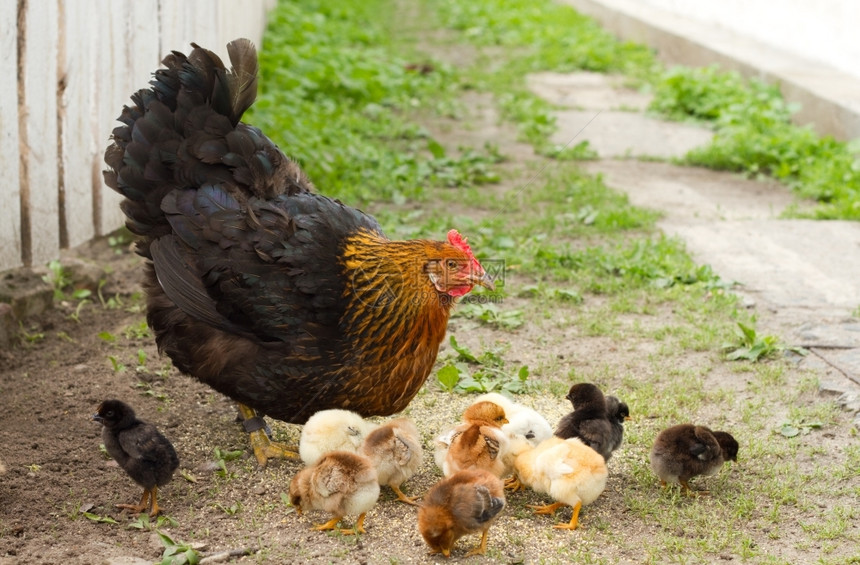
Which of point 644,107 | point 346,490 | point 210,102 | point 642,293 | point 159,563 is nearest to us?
point 159,563

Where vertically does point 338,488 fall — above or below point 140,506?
above

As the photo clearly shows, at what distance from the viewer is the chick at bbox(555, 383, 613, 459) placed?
4336 millimetres

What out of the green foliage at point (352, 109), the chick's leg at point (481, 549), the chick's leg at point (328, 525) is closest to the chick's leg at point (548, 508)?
the chick's leg at point (481, 549)

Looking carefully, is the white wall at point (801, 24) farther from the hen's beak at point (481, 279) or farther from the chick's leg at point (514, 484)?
the chick's leg at point (514, 484)

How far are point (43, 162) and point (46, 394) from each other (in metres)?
1.40

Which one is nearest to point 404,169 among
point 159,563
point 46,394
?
point 46,394

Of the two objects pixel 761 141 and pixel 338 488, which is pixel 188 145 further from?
pixel 761 141

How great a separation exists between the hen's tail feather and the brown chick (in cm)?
155

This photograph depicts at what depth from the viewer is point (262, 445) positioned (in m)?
4.71

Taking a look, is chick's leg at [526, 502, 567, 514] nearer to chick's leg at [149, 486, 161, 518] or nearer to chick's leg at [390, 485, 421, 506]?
chick's leg at [390, 485, 421, 506]

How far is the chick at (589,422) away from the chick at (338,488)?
1.00m

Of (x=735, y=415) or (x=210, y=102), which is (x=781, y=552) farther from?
(x=210, y=102)

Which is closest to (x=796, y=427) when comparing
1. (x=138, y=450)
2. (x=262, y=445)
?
(x=262, y=445)

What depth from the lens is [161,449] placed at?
4109 mm
